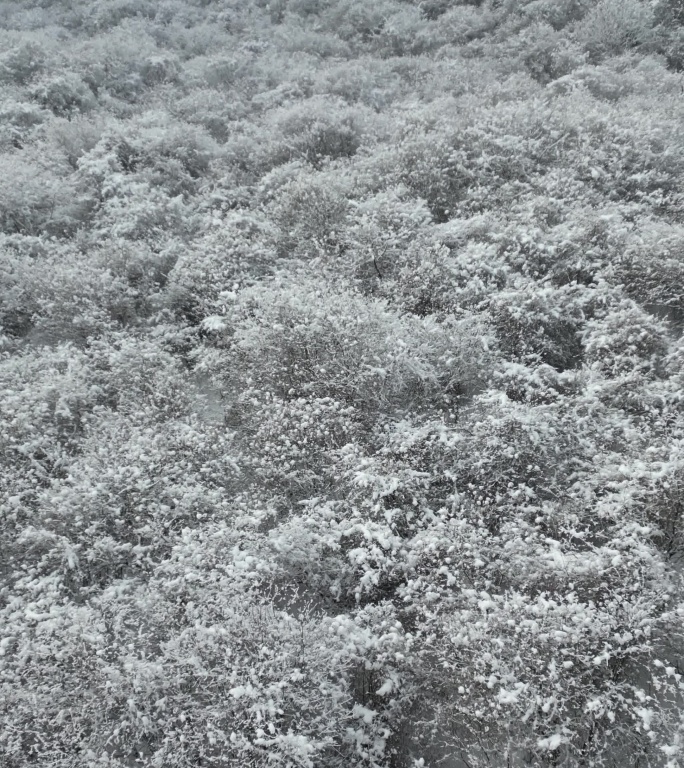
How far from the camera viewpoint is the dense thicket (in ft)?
12.9

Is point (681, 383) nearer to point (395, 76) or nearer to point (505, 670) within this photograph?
point (505, 670)

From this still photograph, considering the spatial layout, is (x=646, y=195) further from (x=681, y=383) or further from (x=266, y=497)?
(x=266, y=497)

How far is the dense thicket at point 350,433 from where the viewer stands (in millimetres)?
3941

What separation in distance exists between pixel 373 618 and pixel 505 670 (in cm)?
116

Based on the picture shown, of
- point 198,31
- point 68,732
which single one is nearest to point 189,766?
point 68,732

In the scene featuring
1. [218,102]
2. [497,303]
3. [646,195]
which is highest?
[218,102]

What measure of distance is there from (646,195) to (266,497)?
794 centimetres

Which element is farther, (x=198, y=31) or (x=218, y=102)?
(x=198, y=31)

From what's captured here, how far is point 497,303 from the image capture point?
23.2ft

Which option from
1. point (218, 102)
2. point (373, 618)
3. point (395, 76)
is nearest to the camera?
point (373, 618)

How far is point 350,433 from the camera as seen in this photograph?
5996 millimetres

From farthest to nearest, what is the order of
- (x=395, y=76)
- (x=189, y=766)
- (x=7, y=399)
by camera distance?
Answer: 1. (x=395, y=76)
2. (x=7, y=399)
3. (x=189, y=766)

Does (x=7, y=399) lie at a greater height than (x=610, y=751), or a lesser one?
greater

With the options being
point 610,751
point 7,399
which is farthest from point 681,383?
point 7,399
